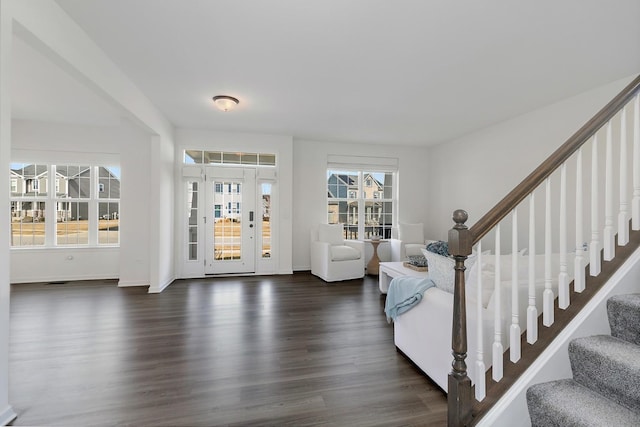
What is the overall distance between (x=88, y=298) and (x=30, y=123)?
327 centimetres

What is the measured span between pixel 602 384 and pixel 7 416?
10.2 ft

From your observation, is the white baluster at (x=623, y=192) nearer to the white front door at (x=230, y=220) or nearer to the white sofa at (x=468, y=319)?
the white sofa at (x=468, y=319)

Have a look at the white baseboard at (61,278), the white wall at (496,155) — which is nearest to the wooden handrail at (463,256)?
the white wall at (496,155)

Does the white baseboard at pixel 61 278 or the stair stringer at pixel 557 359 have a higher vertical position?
the stair stringer at pixel 557 359

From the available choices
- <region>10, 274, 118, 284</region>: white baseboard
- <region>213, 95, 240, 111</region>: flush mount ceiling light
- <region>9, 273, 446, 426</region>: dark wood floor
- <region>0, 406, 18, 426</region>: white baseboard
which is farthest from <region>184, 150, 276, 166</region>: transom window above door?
<region>0, 406, 18, 426</region>: white baseboard

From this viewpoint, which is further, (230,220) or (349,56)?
(230,220)

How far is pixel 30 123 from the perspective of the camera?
15.5 feet

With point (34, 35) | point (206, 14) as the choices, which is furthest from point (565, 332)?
point (34, 35)

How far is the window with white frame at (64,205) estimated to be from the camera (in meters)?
4.87

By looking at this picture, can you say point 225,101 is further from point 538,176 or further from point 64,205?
point 64,205

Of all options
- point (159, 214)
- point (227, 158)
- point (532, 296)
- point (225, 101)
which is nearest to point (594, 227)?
point (532, 296)

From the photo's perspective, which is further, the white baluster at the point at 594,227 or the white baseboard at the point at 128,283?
the white baseboard at the point at 128,283

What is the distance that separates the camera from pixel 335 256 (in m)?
4.98

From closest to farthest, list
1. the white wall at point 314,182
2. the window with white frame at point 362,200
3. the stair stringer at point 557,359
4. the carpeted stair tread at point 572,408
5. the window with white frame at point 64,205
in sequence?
1. the carpeted stair tread at point 572,408
2. the stair stringer at point 557,359
3. the window with white frame at point 64,205
4. the white wall at point 314,182
5. the window with white frame at point 362,200
